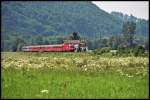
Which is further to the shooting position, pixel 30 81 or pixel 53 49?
pixel 53 49

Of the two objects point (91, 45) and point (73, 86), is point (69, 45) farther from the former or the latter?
point (91, 45)

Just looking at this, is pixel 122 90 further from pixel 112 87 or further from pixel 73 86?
pixel 73 86

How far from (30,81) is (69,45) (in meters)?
70.7

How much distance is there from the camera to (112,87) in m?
15.2

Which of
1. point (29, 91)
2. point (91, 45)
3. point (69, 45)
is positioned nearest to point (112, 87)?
point (29, 91)

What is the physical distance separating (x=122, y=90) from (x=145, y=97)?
1855 millimetres

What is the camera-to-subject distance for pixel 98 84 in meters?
15.9

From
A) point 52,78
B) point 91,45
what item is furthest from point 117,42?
point 52,78

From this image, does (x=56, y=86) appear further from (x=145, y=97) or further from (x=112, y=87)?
(x=145, y=97)

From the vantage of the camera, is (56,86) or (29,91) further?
(56,86)

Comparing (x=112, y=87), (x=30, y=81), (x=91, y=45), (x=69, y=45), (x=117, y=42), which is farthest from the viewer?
(x=91, y=45)

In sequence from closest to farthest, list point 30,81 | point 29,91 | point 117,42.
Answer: point 29,91, point 30,81, point 117,42

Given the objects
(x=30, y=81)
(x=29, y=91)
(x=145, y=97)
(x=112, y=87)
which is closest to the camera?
(x=145, y=97)

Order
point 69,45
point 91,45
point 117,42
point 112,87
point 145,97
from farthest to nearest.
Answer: point 91,45 < point 117,42 < point 69,45 < point 112,87 < point 145,97
